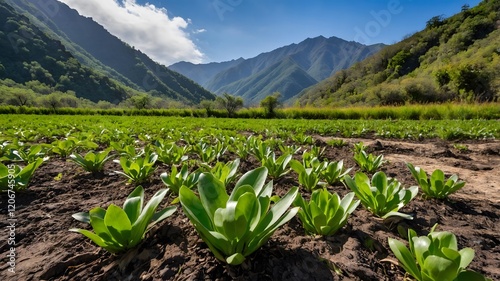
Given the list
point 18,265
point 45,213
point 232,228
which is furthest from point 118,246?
point 45,213

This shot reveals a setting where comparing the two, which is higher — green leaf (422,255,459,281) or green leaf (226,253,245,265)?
green leaf (422,255,459,281)

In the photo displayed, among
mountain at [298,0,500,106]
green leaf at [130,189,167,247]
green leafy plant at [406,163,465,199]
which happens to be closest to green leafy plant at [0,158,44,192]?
green leaf at [130,189,167,247]

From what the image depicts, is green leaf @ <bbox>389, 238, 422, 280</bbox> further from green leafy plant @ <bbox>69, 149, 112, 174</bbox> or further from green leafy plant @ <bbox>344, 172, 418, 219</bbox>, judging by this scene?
green leafy plant @ <bbox>69, 149, 112, 174</bbox>

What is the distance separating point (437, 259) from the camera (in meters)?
0.94

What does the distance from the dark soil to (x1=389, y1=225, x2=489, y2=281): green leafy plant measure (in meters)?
0.18

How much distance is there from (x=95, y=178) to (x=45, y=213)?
90 centimetres

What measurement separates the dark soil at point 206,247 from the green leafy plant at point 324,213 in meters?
0.07

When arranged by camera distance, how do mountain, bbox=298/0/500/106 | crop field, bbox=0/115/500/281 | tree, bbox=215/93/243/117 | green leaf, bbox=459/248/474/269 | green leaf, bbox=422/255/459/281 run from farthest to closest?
tree, bbox=215/93/243/117, mountain, bbox=298/0/500/106, crop field, bbox=0/115/500/281, green leaf, bbox=459/248/474/269, green leaf, bbox=422/255/459/281

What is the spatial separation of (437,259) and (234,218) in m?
0.79

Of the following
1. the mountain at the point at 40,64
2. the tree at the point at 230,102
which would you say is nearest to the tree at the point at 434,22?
the tree at the point at 230,102

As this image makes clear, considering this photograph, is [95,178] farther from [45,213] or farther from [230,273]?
[230,273]

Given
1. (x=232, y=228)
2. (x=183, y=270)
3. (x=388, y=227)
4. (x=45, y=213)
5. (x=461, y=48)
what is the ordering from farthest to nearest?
(x=461, y=48), (x=45, y=213), (x=388, y=227), (x=183, y=270), (x=232, y=228)

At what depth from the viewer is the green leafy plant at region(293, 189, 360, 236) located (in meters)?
1.43

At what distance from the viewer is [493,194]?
2.69m
